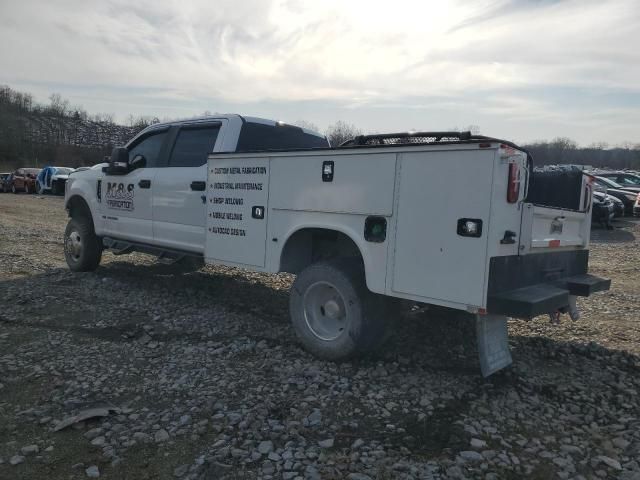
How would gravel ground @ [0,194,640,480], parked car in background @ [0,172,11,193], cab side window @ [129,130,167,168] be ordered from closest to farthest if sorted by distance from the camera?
gravel ground @ [0,194,640,480] < cab side window @ [129,130,167,168] < parked car in background @ [0,172,11,193]

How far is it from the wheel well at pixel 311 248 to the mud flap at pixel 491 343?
1.30 metres

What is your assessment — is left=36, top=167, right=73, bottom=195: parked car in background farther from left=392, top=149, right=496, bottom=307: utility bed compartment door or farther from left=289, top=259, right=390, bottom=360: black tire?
left=392, top=149, right=496, bottom=307: utility bed compartment door

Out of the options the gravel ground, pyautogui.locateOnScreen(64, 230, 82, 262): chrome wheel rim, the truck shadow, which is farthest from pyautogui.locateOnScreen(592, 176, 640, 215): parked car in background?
pyautogui.locateOnScreen(64, 230, 82, 262): chrome wheel rim

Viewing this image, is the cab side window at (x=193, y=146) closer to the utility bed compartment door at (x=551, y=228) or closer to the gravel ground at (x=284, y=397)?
the gravel ground at (x=284, y=397)

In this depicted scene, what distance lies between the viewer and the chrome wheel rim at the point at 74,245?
7.85m

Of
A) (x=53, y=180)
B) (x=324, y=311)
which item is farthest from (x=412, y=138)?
(x=53, y=180)

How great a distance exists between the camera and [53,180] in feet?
93.9

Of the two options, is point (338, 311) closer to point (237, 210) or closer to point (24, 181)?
point (237, 210)

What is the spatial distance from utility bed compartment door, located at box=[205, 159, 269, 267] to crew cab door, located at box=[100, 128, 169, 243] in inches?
54.9

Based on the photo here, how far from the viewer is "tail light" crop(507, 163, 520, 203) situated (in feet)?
11.7

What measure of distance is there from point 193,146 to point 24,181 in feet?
95.8

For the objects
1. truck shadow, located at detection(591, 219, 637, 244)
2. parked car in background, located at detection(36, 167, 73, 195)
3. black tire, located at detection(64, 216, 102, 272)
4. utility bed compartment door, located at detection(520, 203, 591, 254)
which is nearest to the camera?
utility bed compartment door, located at detection(520, 203, 591, 254)

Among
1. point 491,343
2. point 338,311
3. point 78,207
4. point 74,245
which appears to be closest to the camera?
point 491,343

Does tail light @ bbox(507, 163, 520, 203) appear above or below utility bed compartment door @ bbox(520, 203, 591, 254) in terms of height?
above
